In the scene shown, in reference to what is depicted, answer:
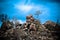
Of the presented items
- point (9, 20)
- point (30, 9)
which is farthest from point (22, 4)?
point (9, 20)

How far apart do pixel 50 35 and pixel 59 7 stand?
52 centimetres

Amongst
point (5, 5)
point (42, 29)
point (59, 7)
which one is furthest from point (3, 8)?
point (59, 7)

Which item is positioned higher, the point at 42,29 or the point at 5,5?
the point at 5,5

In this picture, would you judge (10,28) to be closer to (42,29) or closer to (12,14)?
(12,14)

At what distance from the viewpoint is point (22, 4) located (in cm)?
314

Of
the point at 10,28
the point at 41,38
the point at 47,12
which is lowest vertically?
the point at 41,38

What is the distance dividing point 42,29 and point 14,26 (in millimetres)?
485

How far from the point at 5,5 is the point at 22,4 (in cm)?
30

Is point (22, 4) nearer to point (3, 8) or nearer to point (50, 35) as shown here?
point (3, 8)

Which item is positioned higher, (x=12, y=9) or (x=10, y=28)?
(x=12, y=9)

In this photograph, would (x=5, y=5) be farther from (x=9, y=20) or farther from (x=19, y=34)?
(x=19, y=34)

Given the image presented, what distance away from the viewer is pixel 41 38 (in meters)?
3.06

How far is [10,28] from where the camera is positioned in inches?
121

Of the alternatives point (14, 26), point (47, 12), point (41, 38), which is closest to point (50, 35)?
point (41, 38)
